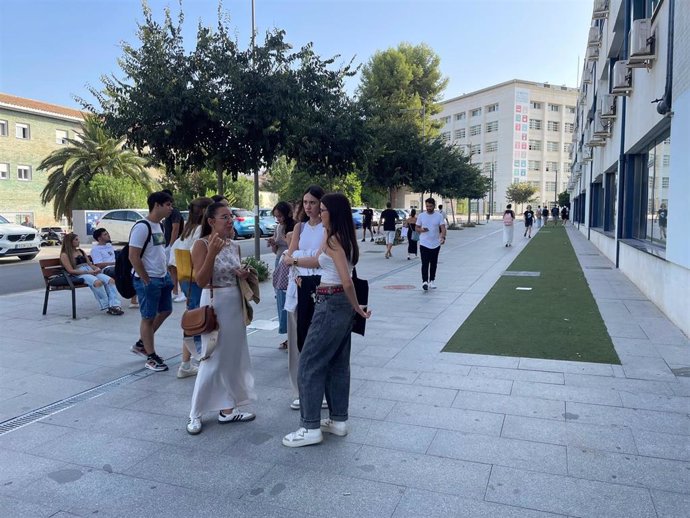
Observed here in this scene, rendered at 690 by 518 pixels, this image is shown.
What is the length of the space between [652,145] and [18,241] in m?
18.4

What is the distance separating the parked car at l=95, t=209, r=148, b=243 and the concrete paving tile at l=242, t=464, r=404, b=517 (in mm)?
22978

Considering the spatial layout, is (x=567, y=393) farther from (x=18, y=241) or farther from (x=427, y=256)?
(x=18, y=241)

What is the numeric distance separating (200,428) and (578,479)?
2.59 metres

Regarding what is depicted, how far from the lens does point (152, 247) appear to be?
18.5 feet

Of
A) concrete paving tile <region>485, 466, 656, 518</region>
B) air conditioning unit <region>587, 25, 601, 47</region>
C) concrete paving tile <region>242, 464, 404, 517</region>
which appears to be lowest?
concrete paving tile <region>242, 464, 404, 517</region>

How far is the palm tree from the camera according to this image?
30.3 metres

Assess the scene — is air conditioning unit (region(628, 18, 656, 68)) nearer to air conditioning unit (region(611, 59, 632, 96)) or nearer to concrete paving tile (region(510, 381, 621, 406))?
air conditioning unit (region(611, 59, 632, 96))

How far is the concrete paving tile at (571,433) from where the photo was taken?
3768 millimetres

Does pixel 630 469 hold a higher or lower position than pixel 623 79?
lower

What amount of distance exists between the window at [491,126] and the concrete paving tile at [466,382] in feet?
314

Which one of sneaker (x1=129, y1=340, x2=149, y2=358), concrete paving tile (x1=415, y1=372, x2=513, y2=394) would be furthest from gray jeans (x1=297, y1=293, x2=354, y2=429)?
sneaker (x1=129, y1=340, x2=149, y2=358)

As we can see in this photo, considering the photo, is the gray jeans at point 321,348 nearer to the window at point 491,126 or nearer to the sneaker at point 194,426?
the sneaker at point 194,426

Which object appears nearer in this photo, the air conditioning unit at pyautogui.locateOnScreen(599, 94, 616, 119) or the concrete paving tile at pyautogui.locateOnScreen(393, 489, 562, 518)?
the concrete paving tile at pyautogui.locateOnScreen(393, 489, 562, 518)

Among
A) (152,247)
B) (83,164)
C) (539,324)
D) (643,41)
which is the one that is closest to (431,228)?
(539,324)
